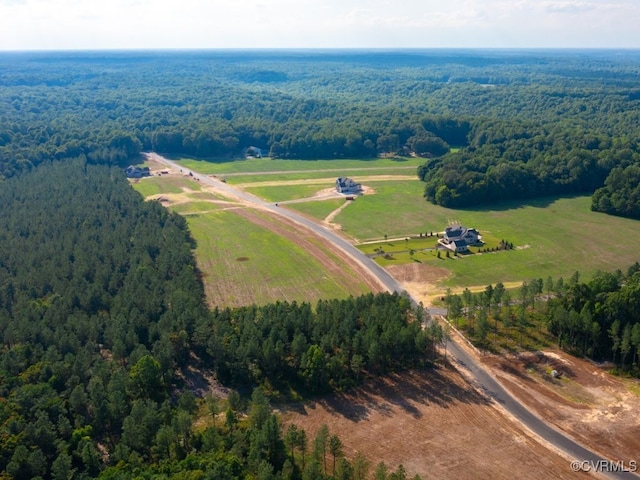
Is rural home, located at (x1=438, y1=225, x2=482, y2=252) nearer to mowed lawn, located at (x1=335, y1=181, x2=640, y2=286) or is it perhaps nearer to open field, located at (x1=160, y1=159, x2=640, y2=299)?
open field, located at (x1=160, y1=159, x2=640, y2=299)

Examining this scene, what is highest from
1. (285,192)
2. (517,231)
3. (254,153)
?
(254,153)

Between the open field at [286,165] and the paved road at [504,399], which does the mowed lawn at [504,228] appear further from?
the open field at [286,165]

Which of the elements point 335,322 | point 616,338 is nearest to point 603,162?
point 616,338

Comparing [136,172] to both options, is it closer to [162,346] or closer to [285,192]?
[285,192]

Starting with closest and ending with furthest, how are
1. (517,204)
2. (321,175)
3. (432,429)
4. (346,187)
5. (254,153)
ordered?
(432,429), (517,204), (346,187), (321,175), (254,153)

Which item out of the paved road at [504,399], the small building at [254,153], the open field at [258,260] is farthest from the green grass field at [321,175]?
the paved road at [504,399]
